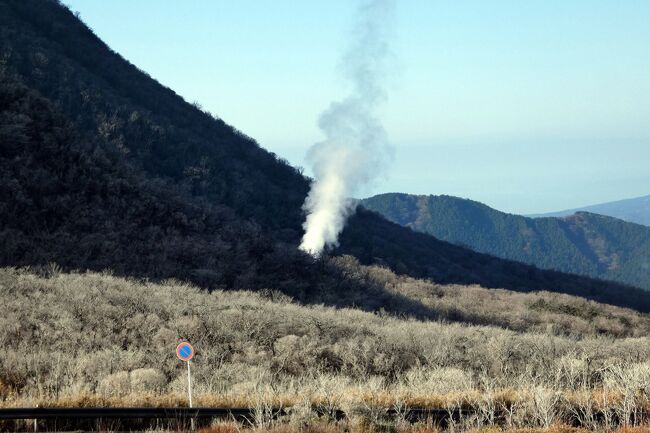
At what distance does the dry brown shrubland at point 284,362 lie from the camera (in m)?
12.0

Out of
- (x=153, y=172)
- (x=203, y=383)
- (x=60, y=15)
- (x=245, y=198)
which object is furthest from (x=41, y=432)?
(x=60, y=15)

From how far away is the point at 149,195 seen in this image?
3859cm

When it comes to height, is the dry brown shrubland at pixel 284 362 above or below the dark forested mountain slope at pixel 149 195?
below

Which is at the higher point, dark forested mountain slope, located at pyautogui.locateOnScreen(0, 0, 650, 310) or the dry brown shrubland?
dark forested mountain slope, located at pyautogui.locateOnScreen(0, 0, 650, 310)

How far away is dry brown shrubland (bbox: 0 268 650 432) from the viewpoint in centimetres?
1200

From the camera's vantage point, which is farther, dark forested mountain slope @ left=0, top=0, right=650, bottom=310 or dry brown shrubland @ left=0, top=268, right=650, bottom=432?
dark forested mountain slope @ left=0, top=0, right=650, bottom=310

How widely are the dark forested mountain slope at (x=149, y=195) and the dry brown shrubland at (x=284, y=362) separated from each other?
487 cm

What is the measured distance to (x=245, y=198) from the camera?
5369 centimetres

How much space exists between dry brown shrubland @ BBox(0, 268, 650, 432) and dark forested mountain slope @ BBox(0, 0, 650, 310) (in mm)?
4870

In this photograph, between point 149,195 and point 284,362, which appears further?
point 149,195

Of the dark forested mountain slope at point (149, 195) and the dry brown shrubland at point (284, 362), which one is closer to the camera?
the dry brown shrubland at point (284, 362)

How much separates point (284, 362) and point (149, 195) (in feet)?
74.6

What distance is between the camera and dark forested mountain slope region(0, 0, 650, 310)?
32094 mm

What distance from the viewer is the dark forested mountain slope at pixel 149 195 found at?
1264 inches
